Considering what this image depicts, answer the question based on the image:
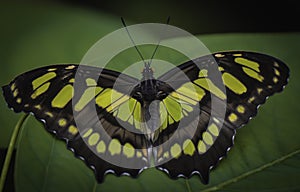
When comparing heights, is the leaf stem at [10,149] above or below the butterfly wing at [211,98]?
below

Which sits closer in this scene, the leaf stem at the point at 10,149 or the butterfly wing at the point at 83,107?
the leaf stem at the point at 10,149

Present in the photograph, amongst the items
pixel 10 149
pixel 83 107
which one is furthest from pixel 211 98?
pixel 10 149

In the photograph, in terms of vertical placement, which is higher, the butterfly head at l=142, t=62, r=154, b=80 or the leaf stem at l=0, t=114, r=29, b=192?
the butterfly head at l=142, t=62, r=154, b=80

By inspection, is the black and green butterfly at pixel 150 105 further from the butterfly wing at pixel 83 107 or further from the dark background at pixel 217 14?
the dark background at pixel 217 14

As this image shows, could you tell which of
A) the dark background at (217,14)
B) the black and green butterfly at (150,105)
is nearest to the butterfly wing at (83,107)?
the black and green butterfly at (150,105)

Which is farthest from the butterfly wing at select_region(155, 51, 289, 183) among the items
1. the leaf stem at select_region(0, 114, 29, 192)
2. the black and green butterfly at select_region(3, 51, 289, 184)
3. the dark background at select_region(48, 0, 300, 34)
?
the dark background at select_region(48, 0, 300, 34)

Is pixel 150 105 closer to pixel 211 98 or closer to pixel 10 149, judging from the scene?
pixel 211 98

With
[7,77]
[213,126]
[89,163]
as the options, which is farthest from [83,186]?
[7,77]

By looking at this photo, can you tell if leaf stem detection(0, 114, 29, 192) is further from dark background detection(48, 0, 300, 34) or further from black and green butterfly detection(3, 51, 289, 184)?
dark background detection(48, 0, 300, 34)
